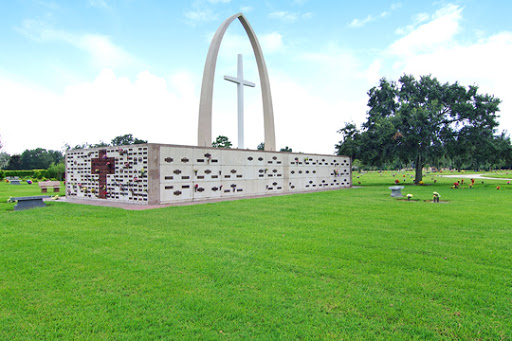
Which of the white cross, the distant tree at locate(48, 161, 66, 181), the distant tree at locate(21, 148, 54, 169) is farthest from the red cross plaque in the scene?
the distant tree at locate(21, 148, 54, 169)

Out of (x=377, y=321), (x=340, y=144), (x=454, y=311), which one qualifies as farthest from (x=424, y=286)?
(x=340, y=144)

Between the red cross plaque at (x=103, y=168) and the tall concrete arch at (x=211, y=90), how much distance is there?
4701mm

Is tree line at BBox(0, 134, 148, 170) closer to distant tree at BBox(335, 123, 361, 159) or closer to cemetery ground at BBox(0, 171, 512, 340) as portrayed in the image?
distant tree at BBox(335, 123, 361, 159)

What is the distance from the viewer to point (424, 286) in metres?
4.31

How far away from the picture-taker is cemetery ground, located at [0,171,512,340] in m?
3.29

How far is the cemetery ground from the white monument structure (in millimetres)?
6163

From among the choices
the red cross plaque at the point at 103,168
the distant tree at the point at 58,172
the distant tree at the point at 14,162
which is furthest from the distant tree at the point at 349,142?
the distant tree at the point at 14,162

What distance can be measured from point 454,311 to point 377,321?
92 cm

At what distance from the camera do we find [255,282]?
4.40 metres

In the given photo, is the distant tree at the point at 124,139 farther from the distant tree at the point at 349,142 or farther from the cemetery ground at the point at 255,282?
the cemetery ground at the point at 255,282

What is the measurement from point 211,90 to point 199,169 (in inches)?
209

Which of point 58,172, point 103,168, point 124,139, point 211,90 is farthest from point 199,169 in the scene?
point 124,139

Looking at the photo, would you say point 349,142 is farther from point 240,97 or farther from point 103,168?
point 103,168

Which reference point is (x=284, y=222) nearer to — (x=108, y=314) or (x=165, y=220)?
(x=165, y=220)
